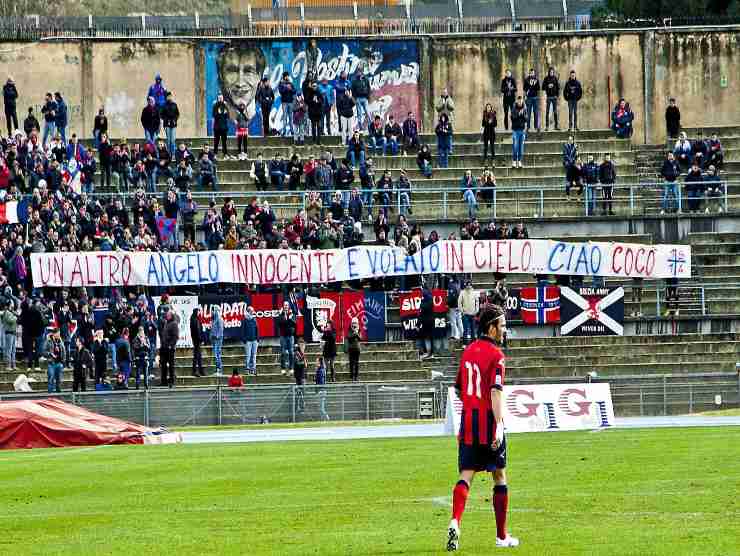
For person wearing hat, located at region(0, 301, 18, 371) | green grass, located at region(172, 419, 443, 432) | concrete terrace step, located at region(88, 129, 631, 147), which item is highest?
concrete terrace step, located at region(88, 129, 631, 147)

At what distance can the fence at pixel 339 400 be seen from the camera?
38875mm

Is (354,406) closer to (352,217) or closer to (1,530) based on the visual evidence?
(352,217)

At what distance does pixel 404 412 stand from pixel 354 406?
3.88ft

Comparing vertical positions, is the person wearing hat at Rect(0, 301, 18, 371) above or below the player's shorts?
above

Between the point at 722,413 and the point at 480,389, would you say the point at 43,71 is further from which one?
the point at 480,389

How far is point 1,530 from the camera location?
17344 millimetres

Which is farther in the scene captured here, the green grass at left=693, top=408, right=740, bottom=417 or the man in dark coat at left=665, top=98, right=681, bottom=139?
the man in dark coat at left=665, top=98, right=681, bottom=139

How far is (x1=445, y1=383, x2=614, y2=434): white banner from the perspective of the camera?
3198 cm

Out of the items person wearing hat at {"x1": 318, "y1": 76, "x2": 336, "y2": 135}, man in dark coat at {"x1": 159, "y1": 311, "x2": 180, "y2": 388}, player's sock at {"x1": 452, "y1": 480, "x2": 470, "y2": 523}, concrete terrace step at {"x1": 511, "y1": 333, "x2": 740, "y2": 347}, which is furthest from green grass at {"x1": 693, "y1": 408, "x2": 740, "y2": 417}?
player's sock at {"x1": 452, "y1": 480, "x2": 470, "y2": 523}

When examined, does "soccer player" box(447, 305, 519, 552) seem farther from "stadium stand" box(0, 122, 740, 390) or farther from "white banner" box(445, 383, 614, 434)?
"stadium stand" box(0, 122, 740, 390)

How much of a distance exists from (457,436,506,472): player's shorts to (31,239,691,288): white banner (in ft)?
103

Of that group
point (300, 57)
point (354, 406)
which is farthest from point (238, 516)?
point (300, 57)

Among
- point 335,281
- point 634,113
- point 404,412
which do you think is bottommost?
point 404,412

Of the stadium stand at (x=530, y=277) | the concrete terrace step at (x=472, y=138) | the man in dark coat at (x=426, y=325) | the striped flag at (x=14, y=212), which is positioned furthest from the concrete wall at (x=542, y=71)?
the man in dark coat at (x=426, y=325)
